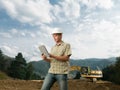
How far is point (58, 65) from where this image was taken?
7.60 meters

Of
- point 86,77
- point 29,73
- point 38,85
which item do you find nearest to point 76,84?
point 38,85

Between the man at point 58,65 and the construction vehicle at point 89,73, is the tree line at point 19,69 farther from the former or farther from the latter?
the man at point 58,65

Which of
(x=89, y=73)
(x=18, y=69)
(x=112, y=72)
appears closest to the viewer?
(x=89, y=73)

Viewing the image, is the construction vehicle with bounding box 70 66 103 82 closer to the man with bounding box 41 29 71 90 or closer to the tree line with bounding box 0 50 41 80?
the man with bounding box 41 29 71 90

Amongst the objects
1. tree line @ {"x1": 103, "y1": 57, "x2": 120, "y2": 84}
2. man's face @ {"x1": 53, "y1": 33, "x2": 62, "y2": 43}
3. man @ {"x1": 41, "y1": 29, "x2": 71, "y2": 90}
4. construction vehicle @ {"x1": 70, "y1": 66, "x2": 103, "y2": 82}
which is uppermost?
tree line @ {"x1": 103, "y1": 57, "x2": 120, "y2": 84}

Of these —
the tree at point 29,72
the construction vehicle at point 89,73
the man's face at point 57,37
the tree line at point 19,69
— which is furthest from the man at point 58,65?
the tree at point 29,72

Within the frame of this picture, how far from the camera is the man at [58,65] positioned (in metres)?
7.56

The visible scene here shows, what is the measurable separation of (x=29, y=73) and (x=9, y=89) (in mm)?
80704

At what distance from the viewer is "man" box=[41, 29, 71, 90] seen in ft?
24.8

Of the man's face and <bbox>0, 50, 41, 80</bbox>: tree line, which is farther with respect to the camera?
<bbox>0, 50, 41, 80</bbox>: tree line

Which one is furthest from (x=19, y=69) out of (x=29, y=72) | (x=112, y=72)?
(x=112, y=72)

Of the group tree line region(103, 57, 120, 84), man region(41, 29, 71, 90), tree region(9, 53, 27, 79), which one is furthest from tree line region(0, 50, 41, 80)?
man region(41, 29, 71, 90)

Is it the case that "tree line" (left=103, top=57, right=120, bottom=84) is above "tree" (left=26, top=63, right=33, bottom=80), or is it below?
below

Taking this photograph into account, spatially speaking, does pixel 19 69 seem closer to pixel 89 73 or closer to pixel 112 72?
pixel 112 72
